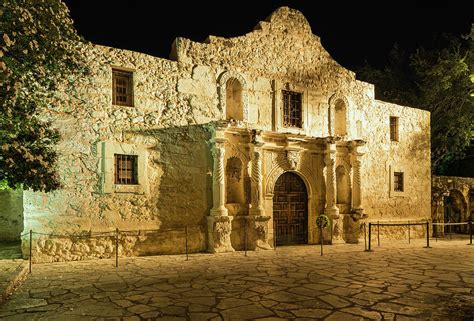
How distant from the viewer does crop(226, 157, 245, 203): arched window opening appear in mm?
13014

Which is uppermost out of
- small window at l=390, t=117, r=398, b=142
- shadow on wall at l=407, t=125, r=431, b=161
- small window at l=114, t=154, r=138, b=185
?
small window at l=390, t=117, r=398, b=142

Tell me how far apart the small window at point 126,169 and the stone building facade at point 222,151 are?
0.03 metres

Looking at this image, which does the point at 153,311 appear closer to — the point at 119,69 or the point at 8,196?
the point at 119,69

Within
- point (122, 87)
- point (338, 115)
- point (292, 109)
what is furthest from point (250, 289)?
point (338, 115)

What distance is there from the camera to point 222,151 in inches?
473

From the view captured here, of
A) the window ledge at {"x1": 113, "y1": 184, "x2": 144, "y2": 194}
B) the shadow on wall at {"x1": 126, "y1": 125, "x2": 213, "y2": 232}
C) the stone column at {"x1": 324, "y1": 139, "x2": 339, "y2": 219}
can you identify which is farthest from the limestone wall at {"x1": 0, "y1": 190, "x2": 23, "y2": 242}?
the stone column at {"x1": 324, "y1": 139, "x2": 339, "y2": 219}

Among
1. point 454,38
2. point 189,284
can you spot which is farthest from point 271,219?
point 454,38

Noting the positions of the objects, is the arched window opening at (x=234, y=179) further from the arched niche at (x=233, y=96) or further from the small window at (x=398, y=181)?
the small window at (x=398, y=181)

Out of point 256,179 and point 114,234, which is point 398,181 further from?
point 114,234

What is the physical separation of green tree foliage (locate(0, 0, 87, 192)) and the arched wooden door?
760 cm

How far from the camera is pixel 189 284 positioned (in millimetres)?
7359

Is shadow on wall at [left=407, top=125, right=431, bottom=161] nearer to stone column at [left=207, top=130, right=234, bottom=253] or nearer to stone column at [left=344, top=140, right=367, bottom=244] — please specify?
stone column at [left=344, top=140, right=367, bottom=244]

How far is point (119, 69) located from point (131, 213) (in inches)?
174

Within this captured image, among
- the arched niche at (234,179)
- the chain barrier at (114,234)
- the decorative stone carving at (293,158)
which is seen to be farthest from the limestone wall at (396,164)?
the chain barrier at (114,234)
